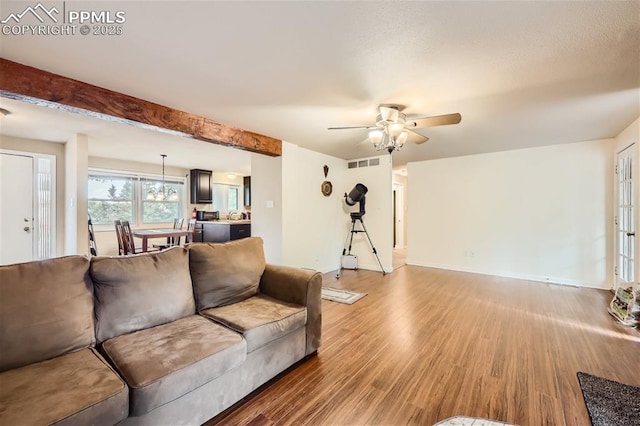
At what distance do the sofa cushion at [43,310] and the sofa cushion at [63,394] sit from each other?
0.08 meters

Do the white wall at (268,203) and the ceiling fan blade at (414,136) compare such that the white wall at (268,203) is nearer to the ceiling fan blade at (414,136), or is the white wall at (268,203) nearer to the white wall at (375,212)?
the white wall at (375,212)

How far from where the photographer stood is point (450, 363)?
2.21 meters

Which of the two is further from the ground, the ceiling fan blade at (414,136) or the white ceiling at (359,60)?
the white ceiling at (359,60)

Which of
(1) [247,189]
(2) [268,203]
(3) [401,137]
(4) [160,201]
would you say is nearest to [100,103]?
(2) [268,203]

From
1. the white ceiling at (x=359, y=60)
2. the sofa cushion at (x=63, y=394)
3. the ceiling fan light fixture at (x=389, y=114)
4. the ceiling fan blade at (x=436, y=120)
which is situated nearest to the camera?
the sofa cushion at (x=63, y=394)

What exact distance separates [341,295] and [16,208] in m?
5.16

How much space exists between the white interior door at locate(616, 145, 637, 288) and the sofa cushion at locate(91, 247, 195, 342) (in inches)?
199

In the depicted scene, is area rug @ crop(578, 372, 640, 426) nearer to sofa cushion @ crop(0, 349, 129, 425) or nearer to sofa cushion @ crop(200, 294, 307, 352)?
sofa cushion @ crop(200, 294, 307, 352)

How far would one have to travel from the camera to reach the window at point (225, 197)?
26.8 ft

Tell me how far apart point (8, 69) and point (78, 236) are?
2.72 metres

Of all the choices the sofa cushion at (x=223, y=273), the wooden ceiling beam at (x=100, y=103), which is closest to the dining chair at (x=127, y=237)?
the wooden ceiling beam at (x=100, y=103)

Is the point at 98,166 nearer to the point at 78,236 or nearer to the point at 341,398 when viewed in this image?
the point at 78,236

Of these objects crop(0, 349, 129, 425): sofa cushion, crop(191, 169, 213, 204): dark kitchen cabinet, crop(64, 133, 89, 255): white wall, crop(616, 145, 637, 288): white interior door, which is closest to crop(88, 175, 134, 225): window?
crop(191, 169, 213, 204): dark kitchen cabinet

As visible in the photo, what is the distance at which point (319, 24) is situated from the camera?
5.33 ft
